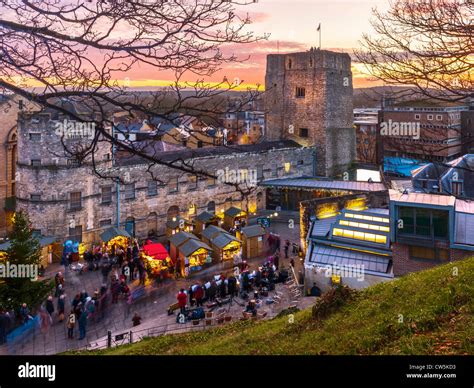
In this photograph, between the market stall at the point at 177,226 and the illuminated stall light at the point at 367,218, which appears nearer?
the illuminated stall light at the point at 367,218

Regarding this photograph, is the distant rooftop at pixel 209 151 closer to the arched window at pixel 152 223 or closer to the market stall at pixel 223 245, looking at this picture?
the arched window at pixel 152 223

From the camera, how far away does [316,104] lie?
4731 cm

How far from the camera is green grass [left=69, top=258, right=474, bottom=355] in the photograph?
7246 mm

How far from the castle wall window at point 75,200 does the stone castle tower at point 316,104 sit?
24.2 meters

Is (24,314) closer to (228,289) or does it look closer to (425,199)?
(228,289)

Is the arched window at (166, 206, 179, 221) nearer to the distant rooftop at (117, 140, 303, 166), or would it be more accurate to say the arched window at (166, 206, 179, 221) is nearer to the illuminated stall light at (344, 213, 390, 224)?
the distant rooftop at (117, 140, 303, 166)

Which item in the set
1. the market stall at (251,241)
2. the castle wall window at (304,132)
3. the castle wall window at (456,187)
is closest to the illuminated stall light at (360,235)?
the market stall at (251,241)

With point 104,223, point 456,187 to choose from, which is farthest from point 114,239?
point 456,187

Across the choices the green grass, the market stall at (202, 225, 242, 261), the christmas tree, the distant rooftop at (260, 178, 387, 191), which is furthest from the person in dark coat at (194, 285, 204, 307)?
the distant rooftop at (260, 178, 387, 191)

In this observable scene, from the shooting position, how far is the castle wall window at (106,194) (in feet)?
103

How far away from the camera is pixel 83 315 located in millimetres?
16672

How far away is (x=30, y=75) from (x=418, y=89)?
7717 millimetres

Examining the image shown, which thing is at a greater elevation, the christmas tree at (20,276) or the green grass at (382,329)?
the green grass at (382,329)
